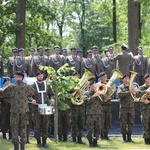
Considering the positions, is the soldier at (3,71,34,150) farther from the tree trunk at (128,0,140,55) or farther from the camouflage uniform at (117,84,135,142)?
the tree trunk at (128,0,140,55)

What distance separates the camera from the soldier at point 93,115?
49.8 feet

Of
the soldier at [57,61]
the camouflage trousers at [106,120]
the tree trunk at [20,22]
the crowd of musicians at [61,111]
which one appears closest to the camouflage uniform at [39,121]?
the crowd of musicians at [61,111]

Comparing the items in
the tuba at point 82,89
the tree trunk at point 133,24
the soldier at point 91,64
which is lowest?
the tuba at point 82,89

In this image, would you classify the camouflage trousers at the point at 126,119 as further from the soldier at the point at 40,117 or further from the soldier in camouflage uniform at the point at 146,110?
the soldier at the point at 40,117

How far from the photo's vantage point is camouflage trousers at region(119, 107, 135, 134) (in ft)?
53.0

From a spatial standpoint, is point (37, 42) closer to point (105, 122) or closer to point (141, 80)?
point (141, 80)

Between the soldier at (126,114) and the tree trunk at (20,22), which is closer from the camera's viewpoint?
the soldier at (126,114)

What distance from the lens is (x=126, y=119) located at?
16.2 m

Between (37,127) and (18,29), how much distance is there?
1357cm

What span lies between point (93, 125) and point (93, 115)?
309 millimetres

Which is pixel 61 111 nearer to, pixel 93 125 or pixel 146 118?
pixel 93 125

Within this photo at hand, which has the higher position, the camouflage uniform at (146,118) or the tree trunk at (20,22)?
the tree trunk at (20,22)

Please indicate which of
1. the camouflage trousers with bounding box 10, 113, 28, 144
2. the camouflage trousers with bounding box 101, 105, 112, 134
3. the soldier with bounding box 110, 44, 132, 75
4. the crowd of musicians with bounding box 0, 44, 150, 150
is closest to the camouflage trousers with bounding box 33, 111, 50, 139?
the crowd of musicians with bounding box 0, 44, 150, 150

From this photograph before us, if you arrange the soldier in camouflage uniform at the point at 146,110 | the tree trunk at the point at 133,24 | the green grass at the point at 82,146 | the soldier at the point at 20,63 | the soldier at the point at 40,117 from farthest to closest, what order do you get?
the tree trunk at the point at 133,24, the soldier at the point at 20,63, the soldier in camouflage uniform at the point at 146,110, the soldier at the point at 40,117, the green grass at the point at 82,146
